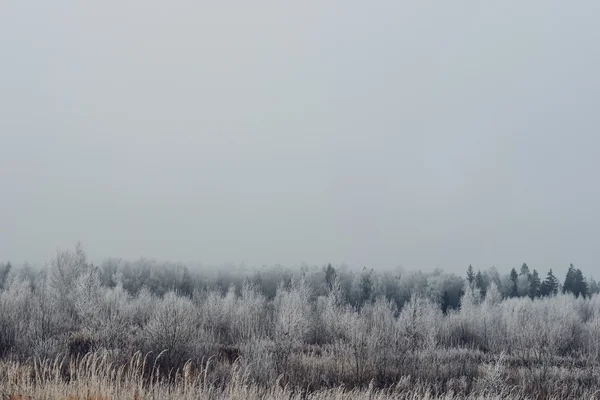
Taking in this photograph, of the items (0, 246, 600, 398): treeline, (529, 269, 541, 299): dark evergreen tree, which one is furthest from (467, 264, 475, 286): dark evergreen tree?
(0, 246, 600, 398): treeline

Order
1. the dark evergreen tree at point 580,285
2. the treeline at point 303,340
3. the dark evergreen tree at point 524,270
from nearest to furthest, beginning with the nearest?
1. the treeline at point 303,340
2. the dark evergreen tree at point 580,285
3. the dark evergreen tree at point 524,270

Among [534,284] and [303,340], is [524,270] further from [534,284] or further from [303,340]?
[303,340]

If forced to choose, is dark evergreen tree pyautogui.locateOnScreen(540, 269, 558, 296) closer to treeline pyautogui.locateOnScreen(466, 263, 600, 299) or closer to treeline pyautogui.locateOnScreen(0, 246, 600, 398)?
treeline pyautogui.locateOnScreen(466, 263, 600, 299)

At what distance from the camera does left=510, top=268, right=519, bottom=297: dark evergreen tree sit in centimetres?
7981

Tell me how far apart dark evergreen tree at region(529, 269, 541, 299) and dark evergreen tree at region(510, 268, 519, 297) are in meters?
2.20

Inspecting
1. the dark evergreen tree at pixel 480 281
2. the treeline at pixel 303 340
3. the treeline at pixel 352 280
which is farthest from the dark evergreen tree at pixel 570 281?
the treeline at pixel 303 340

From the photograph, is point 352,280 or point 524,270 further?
point 524,270

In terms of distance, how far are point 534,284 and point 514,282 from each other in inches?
143

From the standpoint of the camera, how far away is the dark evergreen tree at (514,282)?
262 ft

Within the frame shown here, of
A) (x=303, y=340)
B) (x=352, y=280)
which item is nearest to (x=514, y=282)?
(x=352, y=280)

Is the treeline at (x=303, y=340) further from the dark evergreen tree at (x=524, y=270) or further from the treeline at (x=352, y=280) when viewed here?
the dark evergreen tree at (x=524, y=270)

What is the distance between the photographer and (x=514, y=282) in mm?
80875

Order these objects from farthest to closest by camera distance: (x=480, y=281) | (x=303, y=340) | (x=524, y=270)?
1. (x=524, y=270)
2. (x=480, y=281)
3. (x=303, y=340)

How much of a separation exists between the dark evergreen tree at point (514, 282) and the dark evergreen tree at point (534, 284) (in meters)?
2.20
